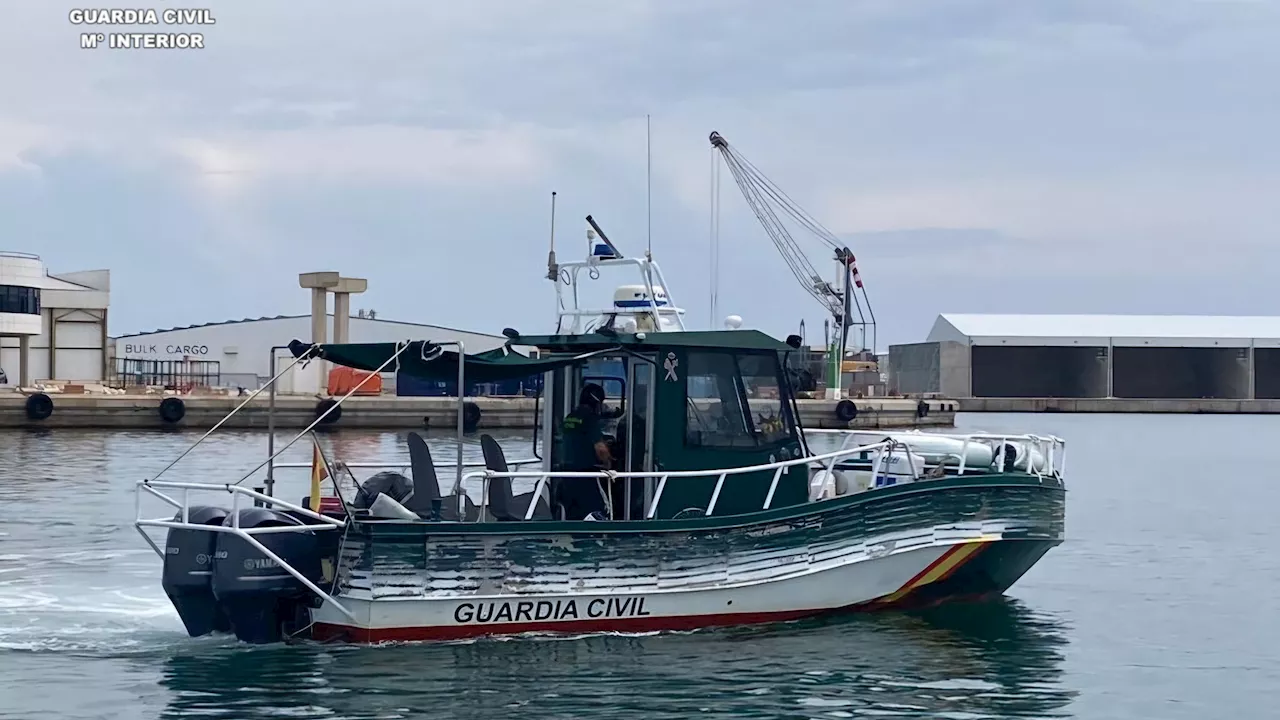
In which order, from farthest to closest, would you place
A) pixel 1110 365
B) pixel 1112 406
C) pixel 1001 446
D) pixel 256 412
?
1. pixel 1110 365
2. pixel 1112 406
3. pixel 256 412
4. pixel 1001 446

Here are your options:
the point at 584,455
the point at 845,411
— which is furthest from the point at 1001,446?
the point at 845,411

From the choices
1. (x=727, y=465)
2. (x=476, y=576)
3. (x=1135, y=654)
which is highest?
(x=727, y=465)

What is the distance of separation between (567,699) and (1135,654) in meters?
5.61

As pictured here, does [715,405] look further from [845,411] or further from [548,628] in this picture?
[845,411]

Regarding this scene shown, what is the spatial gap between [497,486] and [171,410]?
40469 mm

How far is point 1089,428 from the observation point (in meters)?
68.1

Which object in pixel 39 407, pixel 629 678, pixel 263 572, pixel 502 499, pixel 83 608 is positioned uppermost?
pixel 39 407

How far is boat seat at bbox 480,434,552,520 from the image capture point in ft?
40.7

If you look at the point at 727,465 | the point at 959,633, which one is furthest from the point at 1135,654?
the point at 727,465

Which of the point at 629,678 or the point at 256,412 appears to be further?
the point at 256,412

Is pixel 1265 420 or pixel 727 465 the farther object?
pixel 1265 420

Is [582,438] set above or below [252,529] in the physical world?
above

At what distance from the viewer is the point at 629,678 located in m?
11.6

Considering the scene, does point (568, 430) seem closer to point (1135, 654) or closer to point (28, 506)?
point (1135, 654)
